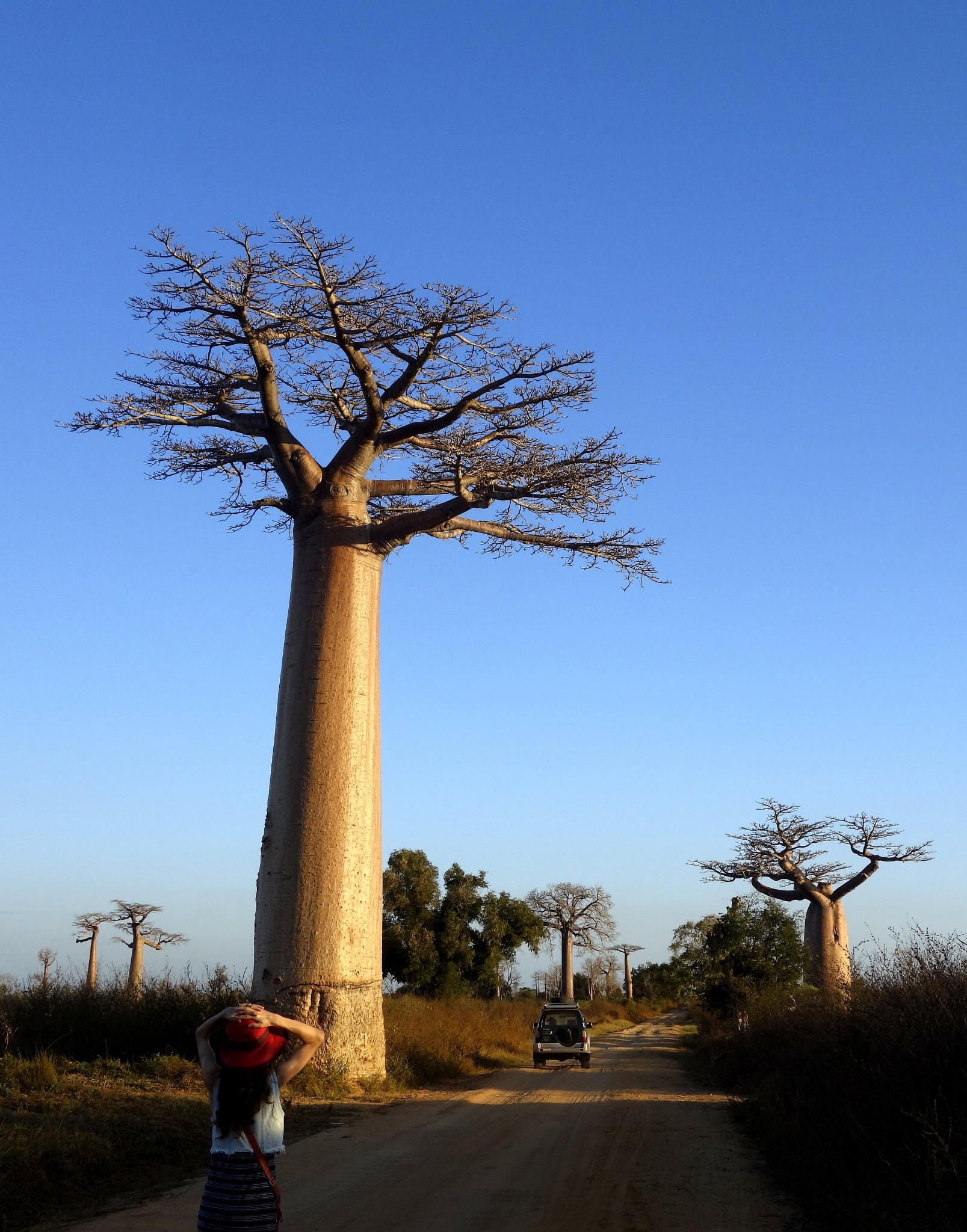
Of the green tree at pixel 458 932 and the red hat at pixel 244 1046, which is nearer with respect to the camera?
the red hat at pixel 244 1046

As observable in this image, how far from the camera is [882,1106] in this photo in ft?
19.5

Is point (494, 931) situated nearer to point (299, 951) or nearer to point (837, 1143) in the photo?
point (299, 951)

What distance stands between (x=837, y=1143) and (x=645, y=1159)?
A: 163 cm

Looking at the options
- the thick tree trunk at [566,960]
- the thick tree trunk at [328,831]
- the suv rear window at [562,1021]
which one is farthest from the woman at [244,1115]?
the thick tree trunk at [566,960]

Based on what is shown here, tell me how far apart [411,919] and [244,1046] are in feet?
93.8

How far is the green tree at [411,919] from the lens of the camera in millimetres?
30469

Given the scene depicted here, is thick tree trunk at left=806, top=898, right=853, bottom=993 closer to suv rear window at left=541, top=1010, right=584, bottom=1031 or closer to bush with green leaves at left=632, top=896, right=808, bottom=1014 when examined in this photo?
bush with green leaves at left=632, top=896, right=808, bottom=1014

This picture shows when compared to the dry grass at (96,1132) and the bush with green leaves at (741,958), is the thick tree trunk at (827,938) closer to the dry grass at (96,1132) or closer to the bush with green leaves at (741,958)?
the bush with green leaves at (741,958)

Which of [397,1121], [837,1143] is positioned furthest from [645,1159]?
[397,1121]

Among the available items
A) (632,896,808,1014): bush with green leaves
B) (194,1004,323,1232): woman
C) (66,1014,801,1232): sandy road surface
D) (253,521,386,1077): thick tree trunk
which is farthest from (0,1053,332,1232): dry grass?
(632,896,808,1014): bush with green leaves

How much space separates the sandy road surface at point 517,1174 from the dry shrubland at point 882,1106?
0.33 m

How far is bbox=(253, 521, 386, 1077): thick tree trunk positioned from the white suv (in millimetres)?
7962

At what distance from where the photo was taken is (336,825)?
1060 centimetres

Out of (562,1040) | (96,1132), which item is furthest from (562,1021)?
(96,1132)
